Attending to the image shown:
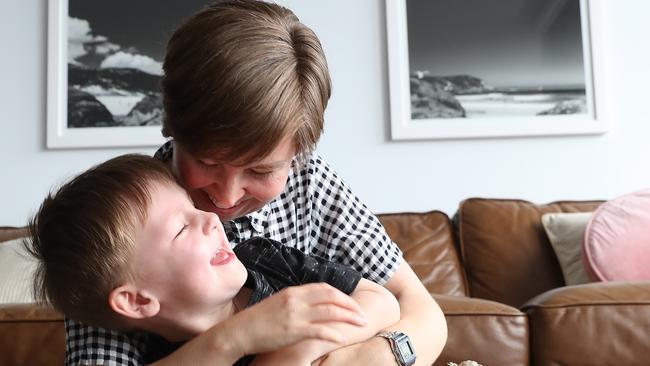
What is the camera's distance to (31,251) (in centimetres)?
105

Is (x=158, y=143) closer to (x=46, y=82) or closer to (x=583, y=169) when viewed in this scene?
(x=46, y=82)

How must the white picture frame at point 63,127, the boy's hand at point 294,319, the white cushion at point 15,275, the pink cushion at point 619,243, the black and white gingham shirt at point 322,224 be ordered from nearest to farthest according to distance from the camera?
the boy's hand at point 294,319 → the black and white gingham shirt at point 322,224 → the white cushion at point 15,275 → the pink cushion at point 619,243 → the white picture frame at point 63,127

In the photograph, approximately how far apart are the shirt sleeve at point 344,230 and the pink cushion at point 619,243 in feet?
3.66

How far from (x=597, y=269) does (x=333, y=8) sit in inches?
54.9

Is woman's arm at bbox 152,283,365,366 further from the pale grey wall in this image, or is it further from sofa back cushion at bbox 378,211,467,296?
the pale grey wall

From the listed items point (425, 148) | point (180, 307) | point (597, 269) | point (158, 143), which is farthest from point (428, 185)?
point (180, 307)

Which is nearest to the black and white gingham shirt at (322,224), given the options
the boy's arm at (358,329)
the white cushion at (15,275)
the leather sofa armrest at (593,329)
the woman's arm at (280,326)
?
the boy's arm at (358,329)

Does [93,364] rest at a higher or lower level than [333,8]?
lower

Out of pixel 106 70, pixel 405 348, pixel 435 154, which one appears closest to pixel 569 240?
pixel 435 154

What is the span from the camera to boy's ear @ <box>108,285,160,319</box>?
983 mm

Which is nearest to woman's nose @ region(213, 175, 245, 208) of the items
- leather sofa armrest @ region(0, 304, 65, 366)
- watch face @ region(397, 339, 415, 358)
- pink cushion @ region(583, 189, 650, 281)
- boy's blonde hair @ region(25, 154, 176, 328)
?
boy's blonde hair @ region(25, 154, 176, 328)

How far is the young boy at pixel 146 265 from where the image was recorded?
96 centimetres

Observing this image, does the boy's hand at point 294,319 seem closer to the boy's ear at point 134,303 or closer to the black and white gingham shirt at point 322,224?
the boy's ear at point 134,303

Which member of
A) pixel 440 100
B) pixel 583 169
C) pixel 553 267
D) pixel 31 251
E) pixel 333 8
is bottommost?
pixel 553 267
